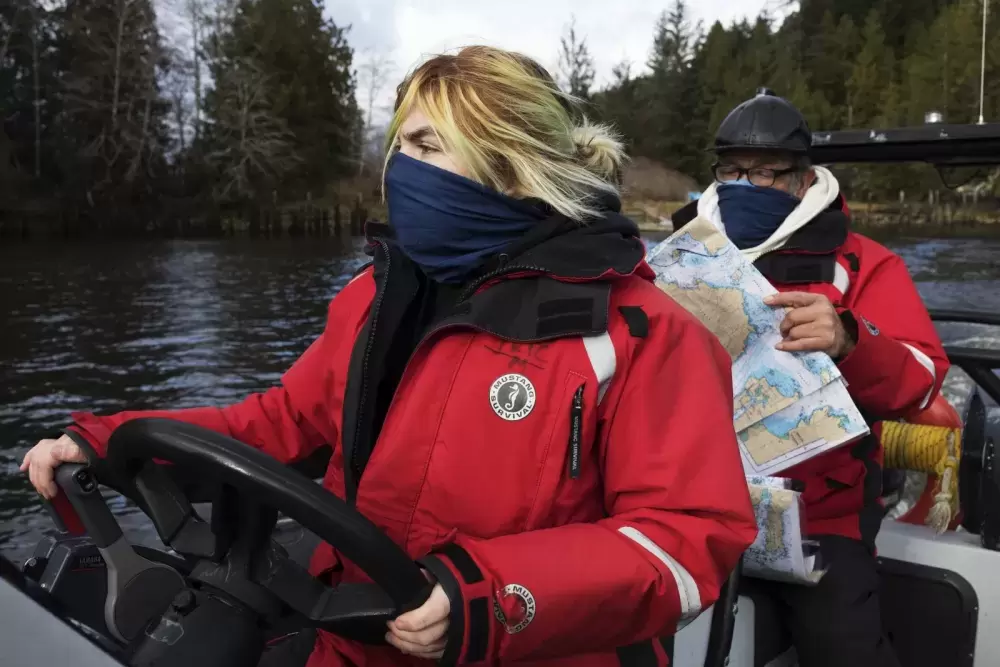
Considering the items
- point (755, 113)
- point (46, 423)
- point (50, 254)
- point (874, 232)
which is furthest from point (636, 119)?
point (755, 113)

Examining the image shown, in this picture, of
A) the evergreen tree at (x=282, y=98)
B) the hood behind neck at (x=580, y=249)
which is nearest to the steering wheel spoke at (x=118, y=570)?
the hood behind neck at (x=580, y=249)

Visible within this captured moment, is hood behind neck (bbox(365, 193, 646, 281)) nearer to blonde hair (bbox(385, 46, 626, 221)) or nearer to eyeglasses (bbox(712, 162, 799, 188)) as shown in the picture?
blonde hair (bbox(385, 46, 626, 221))

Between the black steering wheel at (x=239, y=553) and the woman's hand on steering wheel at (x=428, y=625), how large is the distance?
14 millimetres

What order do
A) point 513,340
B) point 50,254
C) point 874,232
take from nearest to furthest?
1. point 513,340
2. point 50,254
3. point 874,232

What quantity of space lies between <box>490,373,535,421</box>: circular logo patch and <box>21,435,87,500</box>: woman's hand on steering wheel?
70 cm

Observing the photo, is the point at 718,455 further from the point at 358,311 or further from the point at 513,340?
the point at 358,311

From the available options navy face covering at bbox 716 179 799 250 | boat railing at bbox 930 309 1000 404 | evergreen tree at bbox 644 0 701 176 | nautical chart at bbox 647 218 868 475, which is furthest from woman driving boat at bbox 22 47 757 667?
evergreen tree at bbox 644 0 701 176

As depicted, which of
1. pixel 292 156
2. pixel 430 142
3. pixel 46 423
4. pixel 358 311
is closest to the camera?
pixel 430 142

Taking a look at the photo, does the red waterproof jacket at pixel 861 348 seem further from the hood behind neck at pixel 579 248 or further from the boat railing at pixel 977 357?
the hood behind neck at pixel 579 248

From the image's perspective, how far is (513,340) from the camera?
1315mm

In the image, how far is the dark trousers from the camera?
1994 mm

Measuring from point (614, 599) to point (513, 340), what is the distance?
382 millimetres

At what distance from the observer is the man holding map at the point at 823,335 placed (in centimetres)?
198

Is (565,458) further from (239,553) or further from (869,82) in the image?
(869,82)
